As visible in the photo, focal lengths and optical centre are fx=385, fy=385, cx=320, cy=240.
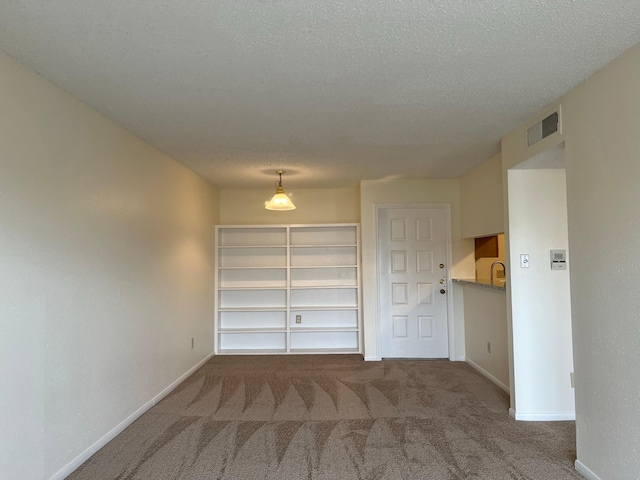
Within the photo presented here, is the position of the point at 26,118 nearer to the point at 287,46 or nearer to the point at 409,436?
the point at 287,46

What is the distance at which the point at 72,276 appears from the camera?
242 centimetres

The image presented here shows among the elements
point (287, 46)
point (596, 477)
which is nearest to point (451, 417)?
point (596, 477)

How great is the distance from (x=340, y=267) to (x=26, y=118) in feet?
13.1

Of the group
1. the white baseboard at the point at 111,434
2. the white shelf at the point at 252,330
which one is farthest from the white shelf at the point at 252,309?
the white baseboard at the point at 111,434

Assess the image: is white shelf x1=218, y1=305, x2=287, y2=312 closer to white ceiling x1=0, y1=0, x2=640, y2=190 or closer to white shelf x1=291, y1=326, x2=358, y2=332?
white shelf x1=291, y1=326, x2=358, y2=332

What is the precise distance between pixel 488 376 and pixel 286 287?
2.74m

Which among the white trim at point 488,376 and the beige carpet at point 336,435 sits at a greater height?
the white trim at point 488,376

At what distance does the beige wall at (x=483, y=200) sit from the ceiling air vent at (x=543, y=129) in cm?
95

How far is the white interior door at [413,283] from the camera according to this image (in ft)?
16.7

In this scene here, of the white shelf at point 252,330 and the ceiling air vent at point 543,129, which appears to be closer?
the ceiling air vent at point 543,129

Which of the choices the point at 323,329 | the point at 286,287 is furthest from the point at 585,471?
the point at 286,287

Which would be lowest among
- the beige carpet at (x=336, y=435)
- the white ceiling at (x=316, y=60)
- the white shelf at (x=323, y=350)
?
the beige carpet at (x=336, y=435)

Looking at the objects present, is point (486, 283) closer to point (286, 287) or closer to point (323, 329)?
point (323, 329)

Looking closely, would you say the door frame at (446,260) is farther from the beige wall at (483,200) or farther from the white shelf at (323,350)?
the white shelf at (323,350)
